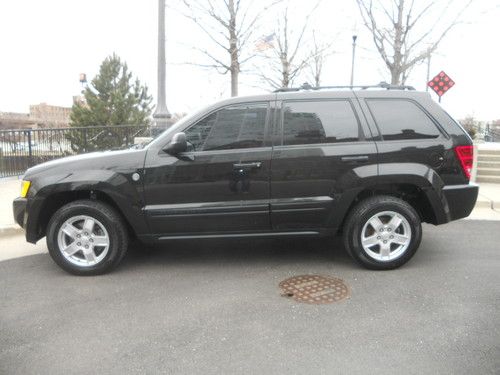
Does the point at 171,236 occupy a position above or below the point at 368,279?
above

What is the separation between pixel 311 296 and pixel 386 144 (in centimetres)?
167

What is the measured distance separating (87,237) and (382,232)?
2.97 metres

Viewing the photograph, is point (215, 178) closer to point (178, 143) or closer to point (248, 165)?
point (248, 165)

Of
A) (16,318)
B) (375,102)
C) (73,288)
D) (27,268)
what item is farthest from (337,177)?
(27,268)

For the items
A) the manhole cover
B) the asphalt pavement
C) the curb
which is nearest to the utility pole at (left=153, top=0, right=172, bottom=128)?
the curb

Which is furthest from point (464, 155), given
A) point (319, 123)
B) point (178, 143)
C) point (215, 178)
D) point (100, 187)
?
point (100, 187)

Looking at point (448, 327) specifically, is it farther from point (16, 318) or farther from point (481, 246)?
point (16, 318)

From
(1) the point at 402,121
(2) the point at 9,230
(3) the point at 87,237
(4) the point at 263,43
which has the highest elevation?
(4) the point at 263,43

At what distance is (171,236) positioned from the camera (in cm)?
435

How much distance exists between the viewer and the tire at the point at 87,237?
167 inches

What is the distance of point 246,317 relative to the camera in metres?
3.43

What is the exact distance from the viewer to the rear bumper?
4332mm

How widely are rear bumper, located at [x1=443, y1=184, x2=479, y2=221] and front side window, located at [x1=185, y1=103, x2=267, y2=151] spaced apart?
196 cm

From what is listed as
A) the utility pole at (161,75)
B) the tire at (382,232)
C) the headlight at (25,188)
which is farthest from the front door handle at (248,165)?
the utility pole at (161,75)
